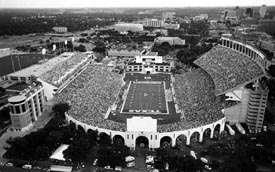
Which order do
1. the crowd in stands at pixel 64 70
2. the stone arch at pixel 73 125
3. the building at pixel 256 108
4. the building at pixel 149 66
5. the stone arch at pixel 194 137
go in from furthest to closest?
1. the building at pixel 149 66
2. the crowd in stands at pixel 64 70
3. the stone arch at pixel 73 125
4. the building at pixel 256 108
5. the stone arch at pixel 194 137

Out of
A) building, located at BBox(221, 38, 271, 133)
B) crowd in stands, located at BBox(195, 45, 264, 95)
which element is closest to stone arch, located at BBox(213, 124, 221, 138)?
building, located at BBox(221, 38, 271, 133)

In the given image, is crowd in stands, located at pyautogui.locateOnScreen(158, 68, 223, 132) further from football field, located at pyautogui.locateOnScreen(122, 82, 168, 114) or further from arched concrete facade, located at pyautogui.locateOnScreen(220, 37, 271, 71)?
arched concrete facade, located at pyautogui.locateOnScreen(220, 37, 271, 71)

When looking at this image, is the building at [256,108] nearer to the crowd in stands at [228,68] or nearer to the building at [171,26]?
the crowd in stands at [228,68]

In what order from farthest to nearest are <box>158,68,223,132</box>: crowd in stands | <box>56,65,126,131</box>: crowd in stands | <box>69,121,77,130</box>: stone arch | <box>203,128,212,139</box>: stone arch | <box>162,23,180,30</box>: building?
<box>162,23,180,30</box>: building → <box>69,121,77,130</box>: stone arch → <box>56,65,126,131</box>: crowd in stands → <box>203,128,212,139</box>: stone arch → <box>158,68,223,132</box>: crowd in stands

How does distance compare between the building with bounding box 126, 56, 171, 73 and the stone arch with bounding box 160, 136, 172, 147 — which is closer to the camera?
the stone arch with bounding box 160, 136, 172, 147

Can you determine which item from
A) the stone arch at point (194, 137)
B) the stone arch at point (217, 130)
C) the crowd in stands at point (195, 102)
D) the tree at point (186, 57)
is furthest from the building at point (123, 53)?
the stone arch at point (194, 137)

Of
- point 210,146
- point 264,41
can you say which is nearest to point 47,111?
point 210,146

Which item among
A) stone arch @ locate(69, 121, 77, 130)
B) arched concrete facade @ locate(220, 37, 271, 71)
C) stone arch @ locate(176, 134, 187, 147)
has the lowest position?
stone arch @ locate(176, 134, 187, 147)
